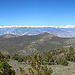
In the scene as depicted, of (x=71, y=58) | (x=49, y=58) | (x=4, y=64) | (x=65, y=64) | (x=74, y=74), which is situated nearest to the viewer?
(x=4, y=64)

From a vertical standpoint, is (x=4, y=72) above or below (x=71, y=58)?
above

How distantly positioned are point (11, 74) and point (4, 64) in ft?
6.46

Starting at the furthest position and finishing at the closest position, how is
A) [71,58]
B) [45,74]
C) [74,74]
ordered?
[71,58] → [74,74] → [45,74]

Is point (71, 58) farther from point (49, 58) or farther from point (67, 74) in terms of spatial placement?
point (67, 74)

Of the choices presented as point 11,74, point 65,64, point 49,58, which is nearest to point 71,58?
point 49,58

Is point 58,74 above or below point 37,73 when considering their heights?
below

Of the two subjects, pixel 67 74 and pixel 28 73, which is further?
pixel 67 74

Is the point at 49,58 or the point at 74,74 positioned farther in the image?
the point at 49,58

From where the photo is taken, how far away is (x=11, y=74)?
16453mm

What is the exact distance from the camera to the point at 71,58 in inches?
1731

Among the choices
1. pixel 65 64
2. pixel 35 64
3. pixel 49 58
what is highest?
pixel 35 64

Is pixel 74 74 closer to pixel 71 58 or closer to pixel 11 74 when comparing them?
pixel 11 74

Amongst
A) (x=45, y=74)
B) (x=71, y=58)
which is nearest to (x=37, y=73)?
(x=45, y=74)

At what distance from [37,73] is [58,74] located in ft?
31.9
